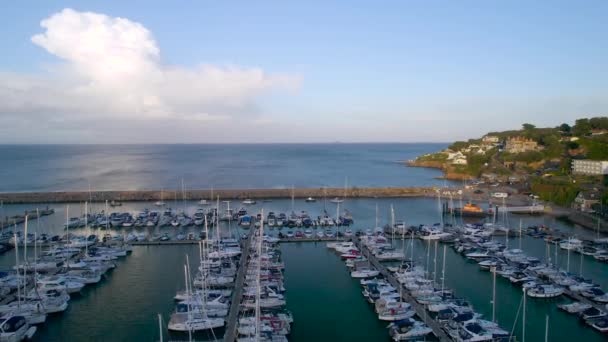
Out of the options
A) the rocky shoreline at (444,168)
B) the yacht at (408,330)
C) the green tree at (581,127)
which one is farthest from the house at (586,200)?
the green tree at (581,127)

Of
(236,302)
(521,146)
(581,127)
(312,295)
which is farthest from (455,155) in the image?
(236,302)

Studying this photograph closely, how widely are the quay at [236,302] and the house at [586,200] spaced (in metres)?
23.9

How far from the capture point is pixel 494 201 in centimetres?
3388

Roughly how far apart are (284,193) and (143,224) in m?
14.9

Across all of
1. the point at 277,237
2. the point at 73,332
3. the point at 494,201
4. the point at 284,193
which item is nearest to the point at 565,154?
the point at 494,201

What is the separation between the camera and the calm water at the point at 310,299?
12.6m

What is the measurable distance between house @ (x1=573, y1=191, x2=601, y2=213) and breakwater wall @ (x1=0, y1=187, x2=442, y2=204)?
442 inches

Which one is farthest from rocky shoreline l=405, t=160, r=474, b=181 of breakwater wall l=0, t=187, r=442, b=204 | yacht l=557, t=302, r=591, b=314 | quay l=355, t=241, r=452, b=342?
yacht l=557, t=302, r=591, b=314

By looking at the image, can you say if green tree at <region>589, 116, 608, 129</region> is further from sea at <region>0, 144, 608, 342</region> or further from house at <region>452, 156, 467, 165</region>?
sea at <region>0, 144, 608, 342</region>

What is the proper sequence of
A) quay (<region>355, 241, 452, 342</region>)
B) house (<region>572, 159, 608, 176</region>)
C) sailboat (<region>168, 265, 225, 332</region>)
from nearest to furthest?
quay (<region>355, 241, 452, 342</region>) → sailboat (<region>168, 265, 225, 332</region>) → house (<region>572, 159, 608, 176</region>)

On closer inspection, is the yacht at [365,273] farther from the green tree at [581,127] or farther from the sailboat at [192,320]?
the green tree at [581,127]

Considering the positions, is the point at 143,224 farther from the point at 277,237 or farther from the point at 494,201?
the point at 494,201

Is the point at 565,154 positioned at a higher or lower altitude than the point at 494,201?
higher

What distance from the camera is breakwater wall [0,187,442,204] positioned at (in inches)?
1406
